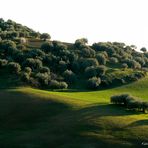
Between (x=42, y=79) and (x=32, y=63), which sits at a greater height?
(x=32, y=63)

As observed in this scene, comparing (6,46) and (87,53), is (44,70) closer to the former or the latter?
(6,46)

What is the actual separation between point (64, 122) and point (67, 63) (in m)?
55.5

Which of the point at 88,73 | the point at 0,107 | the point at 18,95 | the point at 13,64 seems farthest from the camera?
the point at 88,73

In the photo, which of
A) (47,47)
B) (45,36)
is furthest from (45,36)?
(47,47)

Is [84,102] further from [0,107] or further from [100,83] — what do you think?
[100,83]

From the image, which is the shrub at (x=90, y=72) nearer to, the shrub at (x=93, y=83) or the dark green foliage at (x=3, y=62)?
the shrub at (x=93, y=83)

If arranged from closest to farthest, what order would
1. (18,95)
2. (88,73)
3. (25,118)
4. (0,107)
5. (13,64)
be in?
(25,118) → (0,107) → (18,95) → (13,64) → (88,73)

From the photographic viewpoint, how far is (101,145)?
3059 inches

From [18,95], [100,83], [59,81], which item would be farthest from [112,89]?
[18,95]

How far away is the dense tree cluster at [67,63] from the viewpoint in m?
127

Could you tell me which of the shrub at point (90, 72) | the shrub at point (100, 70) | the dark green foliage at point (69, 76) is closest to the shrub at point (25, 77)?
the dark green foliage at point (69, 76)

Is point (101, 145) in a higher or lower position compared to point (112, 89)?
lower

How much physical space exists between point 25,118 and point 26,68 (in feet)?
119

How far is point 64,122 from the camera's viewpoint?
88000 millimetres
